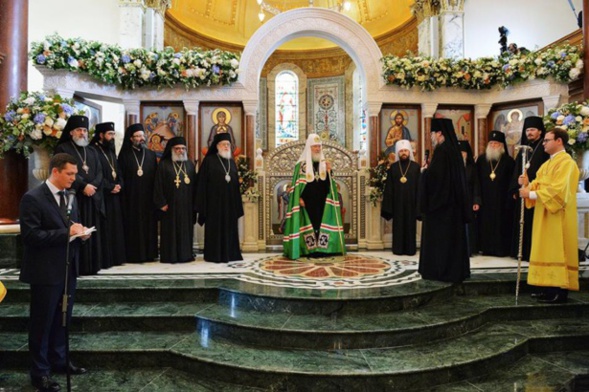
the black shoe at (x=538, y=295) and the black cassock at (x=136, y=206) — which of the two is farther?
the black cassock at (x=136, y=206)

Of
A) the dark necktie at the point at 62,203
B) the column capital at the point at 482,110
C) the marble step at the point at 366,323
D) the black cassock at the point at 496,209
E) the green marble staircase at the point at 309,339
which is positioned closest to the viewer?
the dark necktie at the point at 62,203

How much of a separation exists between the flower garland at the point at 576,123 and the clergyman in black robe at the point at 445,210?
2199mm

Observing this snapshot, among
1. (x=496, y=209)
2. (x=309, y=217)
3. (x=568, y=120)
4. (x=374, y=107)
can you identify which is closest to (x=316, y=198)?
(x=309, y=217)

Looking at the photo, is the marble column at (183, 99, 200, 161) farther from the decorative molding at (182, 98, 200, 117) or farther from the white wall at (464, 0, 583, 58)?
the white wall at (464, 0, 583, 58)

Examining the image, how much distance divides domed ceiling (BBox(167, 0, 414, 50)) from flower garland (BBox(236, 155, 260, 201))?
8.05m

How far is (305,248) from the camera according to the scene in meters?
7.71

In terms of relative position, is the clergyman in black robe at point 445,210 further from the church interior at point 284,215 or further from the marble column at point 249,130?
the marble column at point 249,130

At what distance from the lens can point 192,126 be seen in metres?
9.30

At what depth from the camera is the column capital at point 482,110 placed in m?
9.65

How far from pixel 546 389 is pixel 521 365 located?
1.79 ft

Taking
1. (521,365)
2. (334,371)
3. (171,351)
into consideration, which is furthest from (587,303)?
(171,351)

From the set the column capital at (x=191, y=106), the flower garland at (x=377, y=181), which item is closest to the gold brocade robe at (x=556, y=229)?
the flower garland at (x=377, y=181)

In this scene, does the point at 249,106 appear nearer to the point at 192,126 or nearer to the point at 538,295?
the point at 192,126

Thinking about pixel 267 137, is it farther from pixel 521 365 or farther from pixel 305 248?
pixel 521 365
